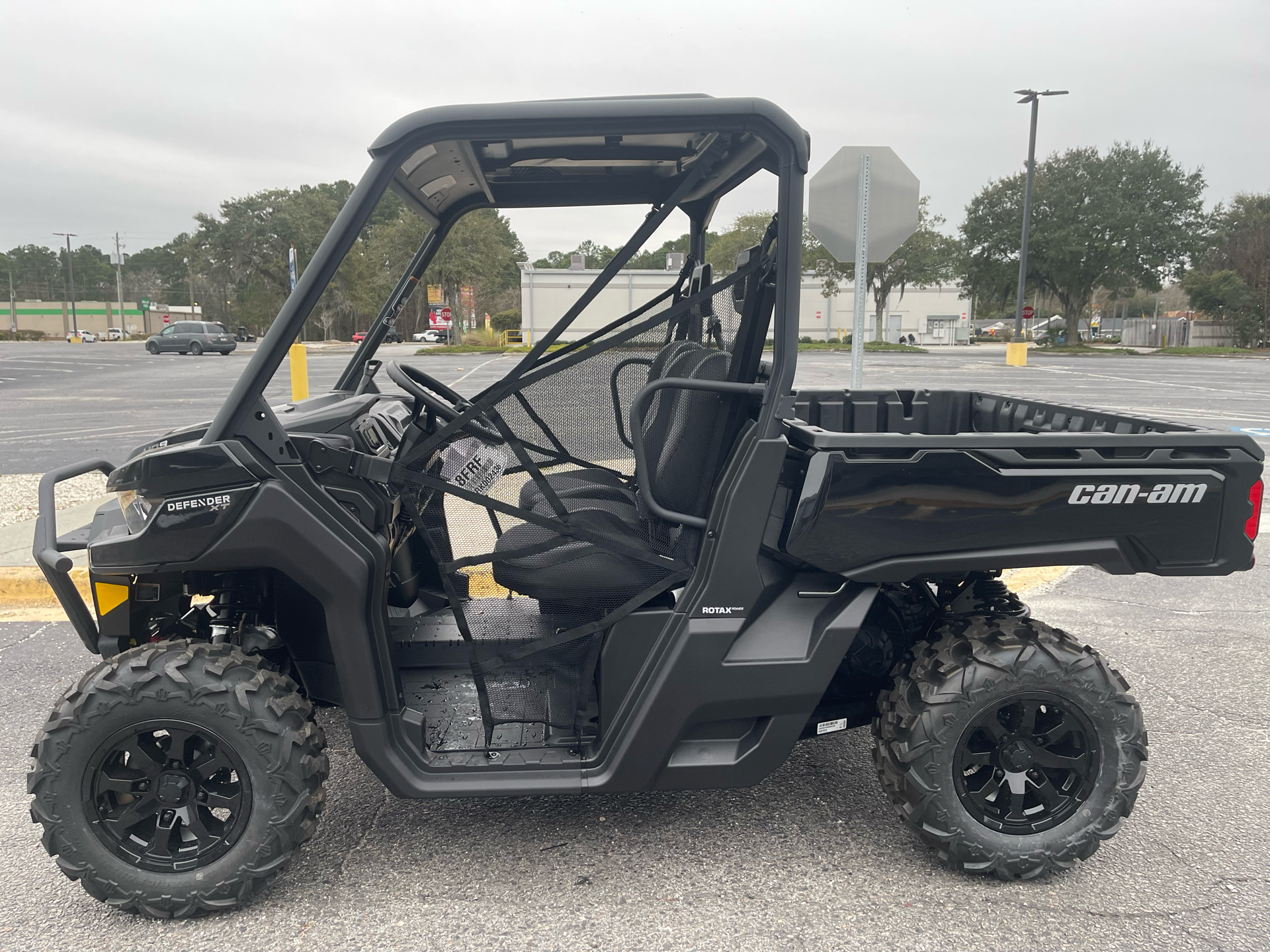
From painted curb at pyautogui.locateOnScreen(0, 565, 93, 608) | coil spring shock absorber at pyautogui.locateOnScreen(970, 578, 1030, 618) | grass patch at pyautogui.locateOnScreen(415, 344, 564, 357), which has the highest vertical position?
grass patch at pyautogui.locateOnScreen(415, 344, 564, 357)

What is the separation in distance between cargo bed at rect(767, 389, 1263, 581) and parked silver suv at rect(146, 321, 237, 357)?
1629 inches

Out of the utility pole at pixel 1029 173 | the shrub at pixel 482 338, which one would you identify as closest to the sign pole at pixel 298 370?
the shrub at pixel 482 338

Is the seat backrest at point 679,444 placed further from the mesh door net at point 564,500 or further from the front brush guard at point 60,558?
the front brush guard at point 60,558

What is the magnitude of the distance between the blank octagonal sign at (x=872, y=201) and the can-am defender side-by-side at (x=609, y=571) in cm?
343

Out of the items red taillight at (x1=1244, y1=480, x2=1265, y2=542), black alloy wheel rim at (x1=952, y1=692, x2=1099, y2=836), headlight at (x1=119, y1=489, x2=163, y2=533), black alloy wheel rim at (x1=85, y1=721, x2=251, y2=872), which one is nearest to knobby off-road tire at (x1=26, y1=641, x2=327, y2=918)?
black alloy wheel rim at (x1=85, y1=721, x2=251, y2=872)

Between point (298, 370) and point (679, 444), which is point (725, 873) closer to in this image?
point (679, 444)

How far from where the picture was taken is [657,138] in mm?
2617

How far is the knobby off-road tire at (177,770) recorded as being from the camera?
2375 mm

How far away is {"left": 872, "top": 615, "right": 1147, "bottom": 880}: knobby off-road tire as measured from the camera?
2.54 m

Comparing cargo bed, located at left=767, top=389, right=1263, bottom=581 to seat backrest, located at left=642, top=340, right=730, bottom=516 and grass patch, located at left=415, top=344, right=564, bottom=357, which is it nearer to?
seat backrest, located at left=642, top=340, right=730, bottom=516

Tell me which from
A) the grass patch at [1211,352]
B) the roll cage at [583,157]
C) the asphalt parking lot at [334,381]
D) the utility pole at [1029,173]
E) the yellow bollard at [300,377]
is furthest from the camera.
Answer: the grass patch at [1211,352]

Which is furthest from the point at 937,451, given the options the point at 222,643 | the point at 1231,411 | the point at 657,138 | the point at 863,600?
the point at 1231,411

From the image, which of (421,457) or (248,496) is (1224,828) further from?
(248,496)

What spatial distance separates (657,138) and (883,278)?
4707cm
